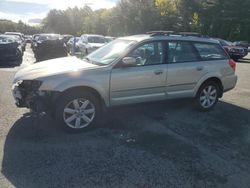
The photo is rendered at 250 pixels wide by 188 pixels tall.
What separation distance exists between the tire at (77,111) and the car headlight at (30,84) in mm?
439

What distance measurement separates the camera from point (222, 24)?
49.2 m

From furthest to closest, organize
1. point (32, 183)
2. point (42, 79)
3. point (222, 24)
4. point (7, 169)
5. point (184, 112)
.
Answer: point (222, 24)
point (184, 112)
point (42, 79)
point (7, 169)
point (32, 183)

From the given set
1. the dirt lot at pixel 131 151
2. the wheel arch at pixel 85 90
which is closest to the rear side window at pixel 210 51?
the dirt lot at pixel 131 151

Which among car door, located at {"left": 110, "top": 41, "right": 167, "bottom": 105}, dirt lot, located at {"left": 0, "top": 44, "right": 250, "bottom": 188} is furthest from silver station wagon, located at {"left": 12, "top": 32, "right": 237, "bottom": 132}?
dirt lot, located at {"left": 0, "top": 44, "right": 250, "bottom": 188}

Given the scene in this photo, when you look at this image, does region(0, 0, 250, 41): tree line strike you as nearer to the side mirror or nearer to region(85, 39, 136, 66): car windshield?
region(85, 39, 136, 66): car windshield

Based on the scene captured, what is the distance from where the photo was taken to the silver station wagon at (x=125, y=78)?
5.54m

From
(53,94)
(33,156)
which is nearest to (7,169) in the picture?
(33,156)

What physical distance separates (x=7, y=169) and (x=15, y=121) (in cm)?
201

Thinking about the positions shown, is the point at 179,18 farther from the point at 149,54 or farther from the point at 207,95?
the point at 149,54

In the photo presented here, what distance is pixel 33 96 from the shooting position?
548cm

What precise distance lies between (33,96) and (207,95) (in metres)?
3.93

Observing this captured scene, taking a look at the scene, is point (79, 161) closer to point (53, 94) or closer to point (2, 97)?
point (53, 94)

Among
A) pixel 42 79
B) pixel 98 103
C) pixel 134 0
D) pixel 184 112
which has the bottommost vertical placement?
pixel 184 112

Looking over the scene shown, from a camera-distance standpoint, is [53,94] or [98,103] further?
[98,103]
